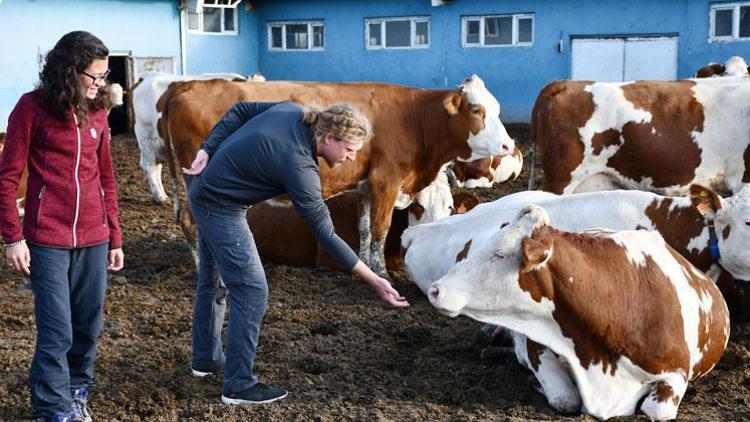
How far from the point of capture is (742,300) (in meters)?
5.68

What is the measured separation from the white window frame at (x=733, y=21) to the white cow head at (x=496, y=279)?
15.2 m

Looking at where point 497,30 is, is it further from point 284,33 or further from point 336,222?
point 336,222

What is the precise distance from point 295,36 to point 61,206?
63.0 ft

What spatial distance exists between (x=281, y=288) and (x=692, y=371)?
137 inches

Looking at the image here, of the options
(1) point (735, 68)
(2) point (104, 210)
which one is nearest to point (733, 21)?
(1) point (735, 68)

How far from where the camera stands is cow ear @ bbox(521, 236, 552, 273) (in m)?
4.13

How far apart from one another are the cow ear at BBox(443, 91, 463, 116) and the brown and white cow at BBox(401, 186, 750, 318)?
162cm

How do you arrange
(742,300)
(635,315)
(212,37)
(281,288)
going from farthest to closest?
(212,37), (281,288), (742,300), (635,315)

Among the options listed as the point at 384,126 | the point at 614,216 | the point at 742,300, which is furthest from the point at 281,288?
the point at 742,300

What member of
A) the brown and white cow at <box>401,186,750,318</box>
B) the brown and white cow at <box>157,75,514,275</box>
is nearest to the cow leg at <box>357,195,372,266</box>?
the brown and white cow at <box>157,75,514,275</box>

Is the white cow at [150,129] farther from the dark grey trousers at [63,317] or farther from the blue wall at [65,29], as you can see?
the dark grey trousers at [63,317]

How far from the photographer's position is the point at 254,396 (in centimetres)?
463

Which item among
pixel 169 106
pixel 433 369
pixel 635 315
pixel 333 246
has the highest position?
pixel 169 106

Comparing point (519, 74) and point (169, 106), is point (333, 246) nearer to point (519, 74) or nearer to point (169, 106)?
point (169, 106)
